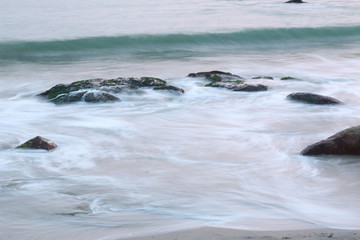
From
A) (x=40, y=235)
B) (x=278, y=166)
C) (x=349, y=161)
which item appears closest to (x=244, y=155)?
(x=278, y=166)

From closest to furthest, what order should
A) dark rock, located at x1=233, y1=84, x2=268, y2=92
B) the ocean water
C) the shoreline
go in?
the shoreline
the ocean water
dark rock, located at x1=233, y1=84, x2=268, y2=92

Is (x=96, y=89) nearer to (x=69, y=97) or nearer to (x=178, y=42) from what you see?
(x=69, y=97)

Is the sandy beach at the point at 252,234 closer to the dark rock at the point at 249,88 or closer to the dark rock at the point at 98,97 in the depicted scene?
the dark rock at the point at 98,97

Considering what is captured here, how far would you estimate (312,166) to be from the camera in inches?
199

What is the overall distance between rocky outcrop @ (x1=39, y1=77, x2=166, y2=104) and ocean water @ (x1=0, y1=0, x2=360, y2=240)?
16 cm

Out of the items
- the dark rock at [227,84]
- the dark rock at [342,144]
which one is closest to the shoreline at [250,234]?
the dark rock at [342,144]

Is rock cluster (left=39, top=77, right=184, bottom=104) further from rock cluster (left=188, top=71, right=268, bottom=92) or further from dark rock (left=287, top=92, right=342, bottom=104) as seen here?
dark rock (left=287, top=92, right=342, bottom=104)

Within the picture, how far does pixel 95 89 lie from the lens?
7.96 m

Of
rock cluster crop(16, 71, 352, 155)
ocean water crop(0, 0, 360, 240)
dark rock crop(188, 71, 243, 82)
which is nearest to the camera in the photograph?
ocean water crop(0, 0, 360, 240)

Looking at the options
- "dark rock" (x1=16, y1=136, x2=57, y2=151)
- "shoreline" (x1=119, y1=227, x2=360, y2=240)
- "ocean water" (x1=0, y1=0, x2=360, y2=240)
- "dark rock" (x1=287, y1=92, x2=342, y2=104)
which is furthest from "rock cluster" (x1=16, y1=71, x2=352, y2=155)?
"shoreline" (x1=119, y1=227, x2=360, y2=240)

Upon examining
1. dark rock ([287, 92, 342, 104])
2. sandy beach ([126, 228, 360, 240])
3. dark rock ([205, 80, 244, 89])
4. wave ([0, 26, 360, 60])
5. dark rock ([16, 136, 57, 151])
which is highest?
wave ([0, 26, 360, 60])

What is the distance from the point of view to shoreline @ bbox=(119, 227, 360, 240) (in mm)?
3366

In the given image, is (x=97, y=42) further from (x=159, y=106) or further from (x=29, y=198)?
(x=29, y=198)

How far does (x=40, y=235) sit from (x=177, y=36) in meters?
12.1
